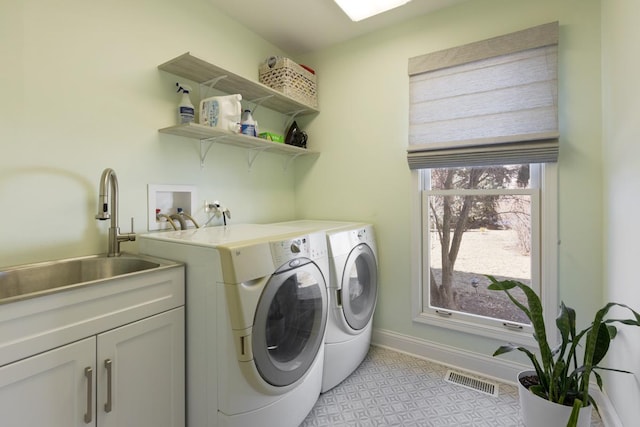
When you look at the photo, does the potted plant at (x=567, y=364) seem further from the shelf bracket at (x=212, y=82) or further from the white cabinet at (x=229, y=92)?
the shelf bracket at (x=212, y=82)

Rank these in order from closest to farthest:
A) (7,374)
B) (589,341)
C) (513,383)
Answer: (7,374) < (589,341) < (513,383)

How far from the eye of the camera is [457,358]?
2.03m

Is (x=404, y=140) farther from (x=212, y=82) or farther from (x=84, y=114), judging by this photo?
(x=84, y=114)

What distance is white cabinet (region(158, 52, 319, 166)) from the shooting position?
1.67 m

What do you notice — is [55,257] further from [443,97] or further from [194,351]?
[443,97]

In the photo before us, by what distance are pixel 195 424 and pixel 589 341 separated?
5.51ft

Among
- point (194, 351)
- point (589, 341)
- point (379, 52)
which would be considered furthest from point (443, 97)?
point (194, 351)

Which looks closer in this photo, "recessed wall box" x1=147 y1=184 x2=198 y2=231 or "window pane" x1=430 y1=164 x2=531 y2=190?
"recessed wall box" x1=147 y1=184 x2=198 y2=231

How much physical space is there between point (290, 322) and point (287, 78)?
5.80 feet

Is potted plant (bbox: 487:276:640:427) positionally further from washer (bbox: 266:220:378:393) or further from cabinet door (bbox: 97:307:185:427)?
cabinet door (bbox: 97:307:185:427)

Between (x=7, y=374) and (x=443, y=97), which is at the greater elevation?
(x=443, y=97)

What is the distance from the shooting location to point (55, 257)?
53.3 inches

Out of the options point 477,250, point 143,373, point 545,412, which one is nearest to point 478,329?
point 477,250

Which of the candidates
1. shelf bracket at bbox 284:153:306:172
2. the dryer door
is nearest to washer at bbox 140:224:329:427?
the dryer door
